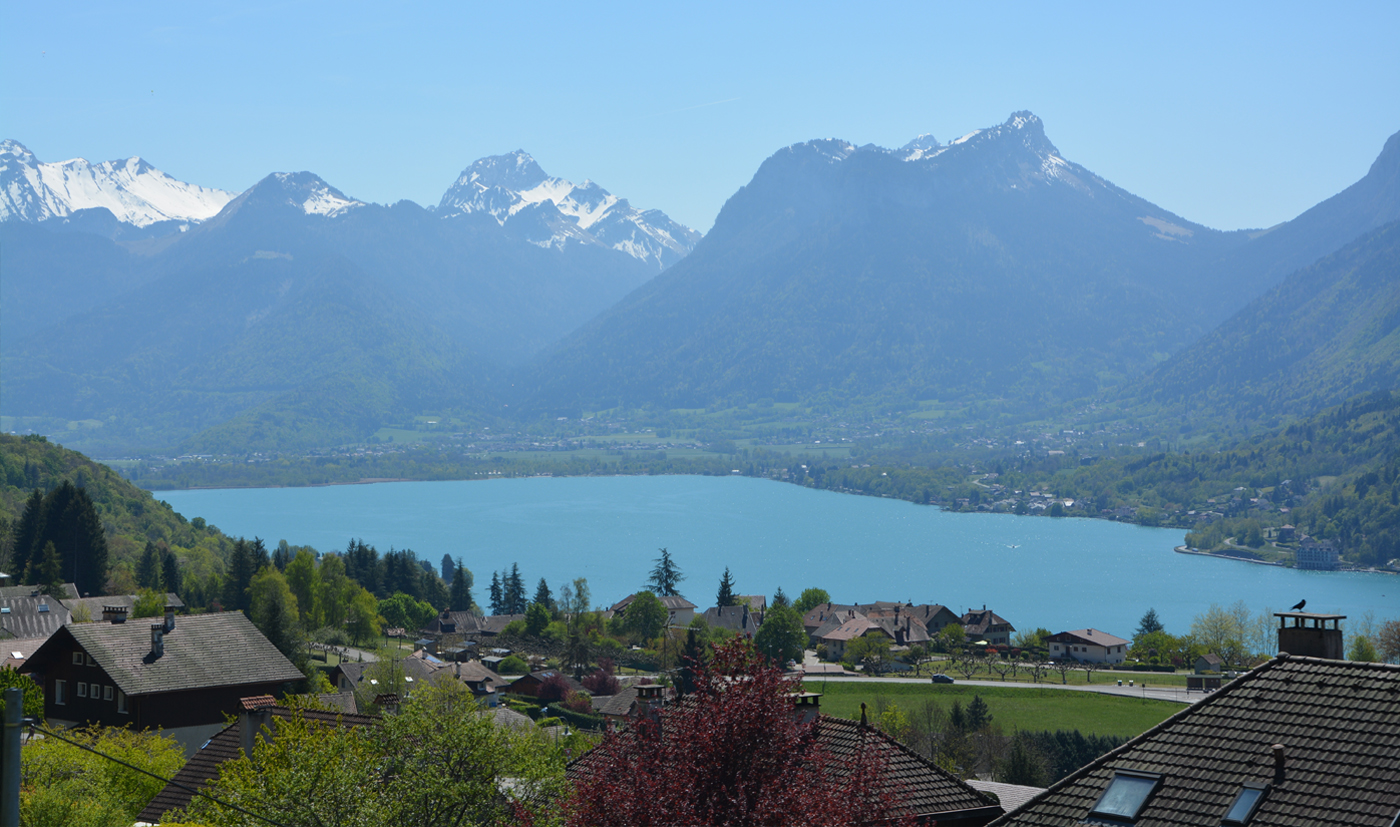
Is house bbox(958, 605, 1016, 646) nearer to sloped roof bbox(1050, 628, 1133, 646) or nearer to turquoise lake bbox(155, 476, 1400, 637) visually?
sloped roof bbox(1050, 628, 1133, 646)

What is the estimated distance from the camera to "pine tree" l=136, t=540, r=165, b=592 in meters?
64.1

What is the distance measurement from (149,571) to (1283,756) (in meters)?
66.4

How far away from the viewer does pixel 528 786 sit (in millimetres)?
13742

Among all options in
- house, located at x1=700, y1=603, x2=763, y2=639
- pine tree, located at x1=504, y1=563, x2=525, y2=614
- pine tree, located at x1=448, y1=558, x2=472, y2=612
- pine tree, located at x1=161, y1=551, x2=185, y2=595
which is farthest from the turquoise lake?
pine tree, located at x1=161, y1=551, x2=185, y2=595

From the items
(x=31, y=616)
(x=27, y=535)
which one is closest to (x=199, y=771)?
(x=31, y=616)

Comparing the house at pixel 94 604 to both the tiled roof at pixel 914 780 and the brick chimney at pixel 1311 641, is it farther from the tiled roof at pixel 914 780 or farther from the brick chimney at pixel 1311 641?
the brick chimney at pixel 1311 641

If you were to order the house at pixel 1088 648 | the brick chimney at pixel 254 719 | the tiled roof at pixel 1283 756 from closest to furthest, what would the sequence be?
1. the tiled roof at pixel 1283 756
2. the brick chimney at pixel 254 719
3. the house at pixel 1088 648

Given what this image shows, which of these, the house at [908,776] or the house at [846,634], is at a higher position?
the house at [908,776]

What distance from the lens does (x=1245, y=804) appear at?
28.3 ft

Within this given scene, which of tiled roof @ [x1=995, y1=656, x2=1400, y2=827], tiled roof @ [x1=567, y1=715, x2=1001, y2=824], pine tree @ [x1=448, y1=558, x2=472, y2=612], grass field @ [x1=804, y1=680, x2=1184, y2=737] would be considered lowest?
grass field @ [x1=804, y1=680, x2=1184, y2=737]

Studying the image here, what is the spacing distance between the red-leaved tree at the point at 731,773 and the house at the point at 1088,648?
2917 inches

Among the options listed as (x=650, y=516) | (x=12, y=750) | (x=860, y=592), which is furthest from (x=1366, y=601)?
(x=12, y=750)

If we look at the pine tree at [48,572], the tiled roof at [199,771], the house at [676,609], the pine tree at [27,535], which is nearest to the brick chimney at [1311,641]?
the tiled roof at [199,771]

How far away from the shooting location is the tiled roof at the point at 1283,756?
8.39 m
